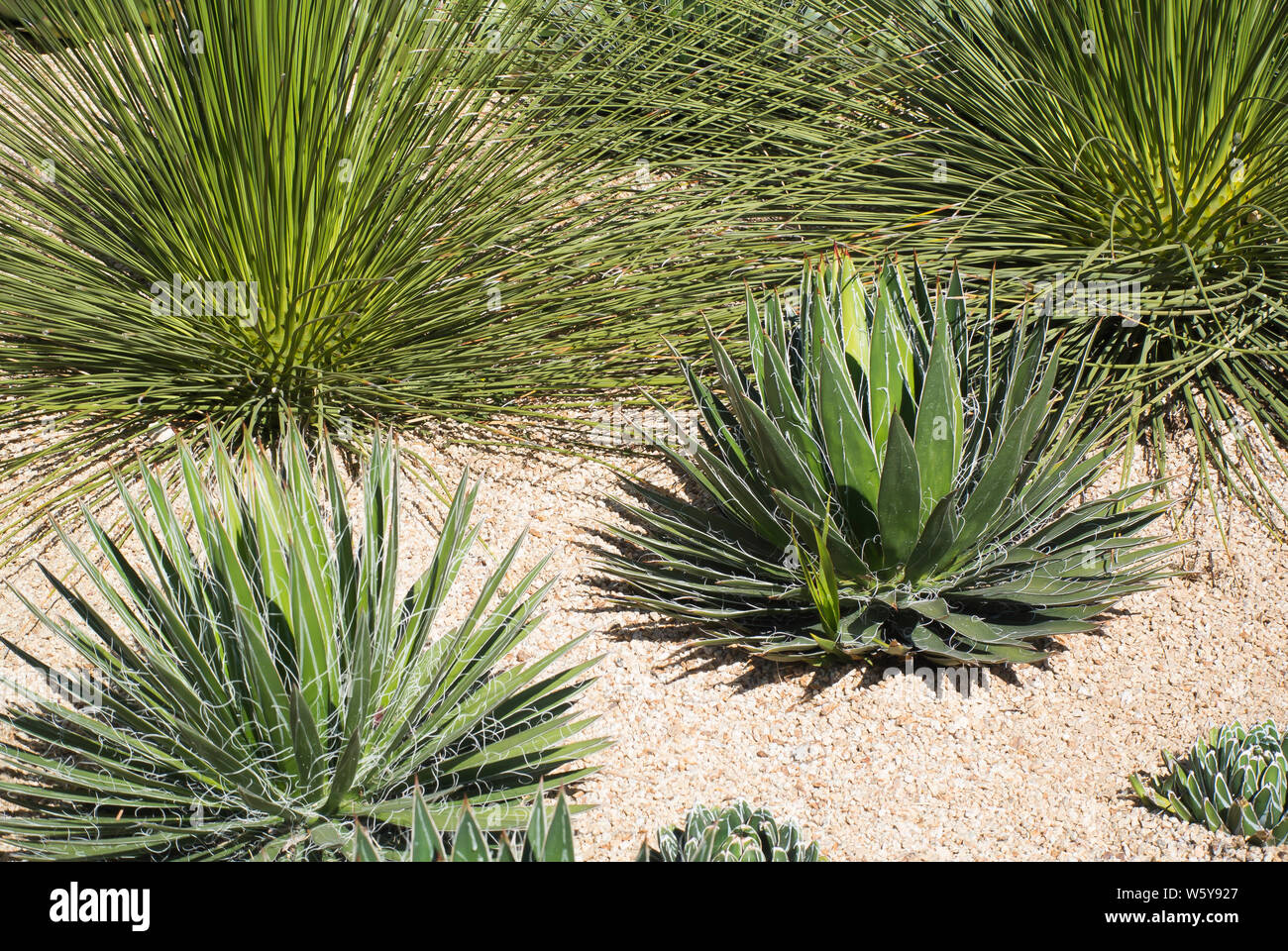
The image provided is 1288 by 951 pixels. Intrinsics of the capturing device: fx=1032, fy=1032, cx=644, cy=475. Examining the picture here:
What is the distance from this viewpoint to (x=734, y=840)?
6.38 ft

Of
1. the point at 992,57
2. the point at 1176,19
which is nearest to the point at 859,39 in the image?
the point at 992,57

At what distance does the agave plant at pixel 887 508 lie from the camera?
8.17 feet

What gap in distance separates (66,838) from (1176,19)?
3847mm

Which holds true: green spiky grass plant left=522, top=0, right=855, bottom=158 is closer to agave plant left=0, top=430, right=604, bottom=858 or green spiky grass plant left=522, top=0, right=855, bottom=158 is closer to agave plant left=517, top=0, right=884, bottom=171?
agave plant left=517, top=0, right=884, bottom=171

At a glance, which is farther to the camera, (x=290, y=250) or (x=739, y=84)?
(x=739, y=84)

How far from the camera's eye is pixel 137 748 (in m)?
2.03

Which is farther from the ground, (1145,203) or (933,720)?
(1145,203)

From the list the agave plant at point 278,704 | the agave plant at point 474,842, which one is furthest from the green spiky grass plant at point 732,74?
the agave plant at point 474,842

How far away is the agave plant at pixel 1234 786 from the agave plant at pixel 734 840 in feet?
2.68

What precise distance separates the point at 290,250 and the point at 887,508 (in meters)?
1.93

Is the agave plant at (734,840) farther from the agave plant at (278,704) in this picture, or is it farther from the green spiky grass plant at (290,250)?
the green spiky grass plant at (290,250)

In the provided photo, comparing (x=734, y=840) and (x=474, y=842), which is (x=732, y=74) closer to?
(x=734, y=840)

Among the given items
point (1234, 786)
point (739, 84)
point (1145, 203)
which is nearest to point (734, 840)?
point (1234, 786)

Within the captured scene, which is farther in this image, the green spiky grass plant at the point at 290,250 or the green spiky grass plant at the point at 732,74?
the green spiky grass plant at the point at 732,74
